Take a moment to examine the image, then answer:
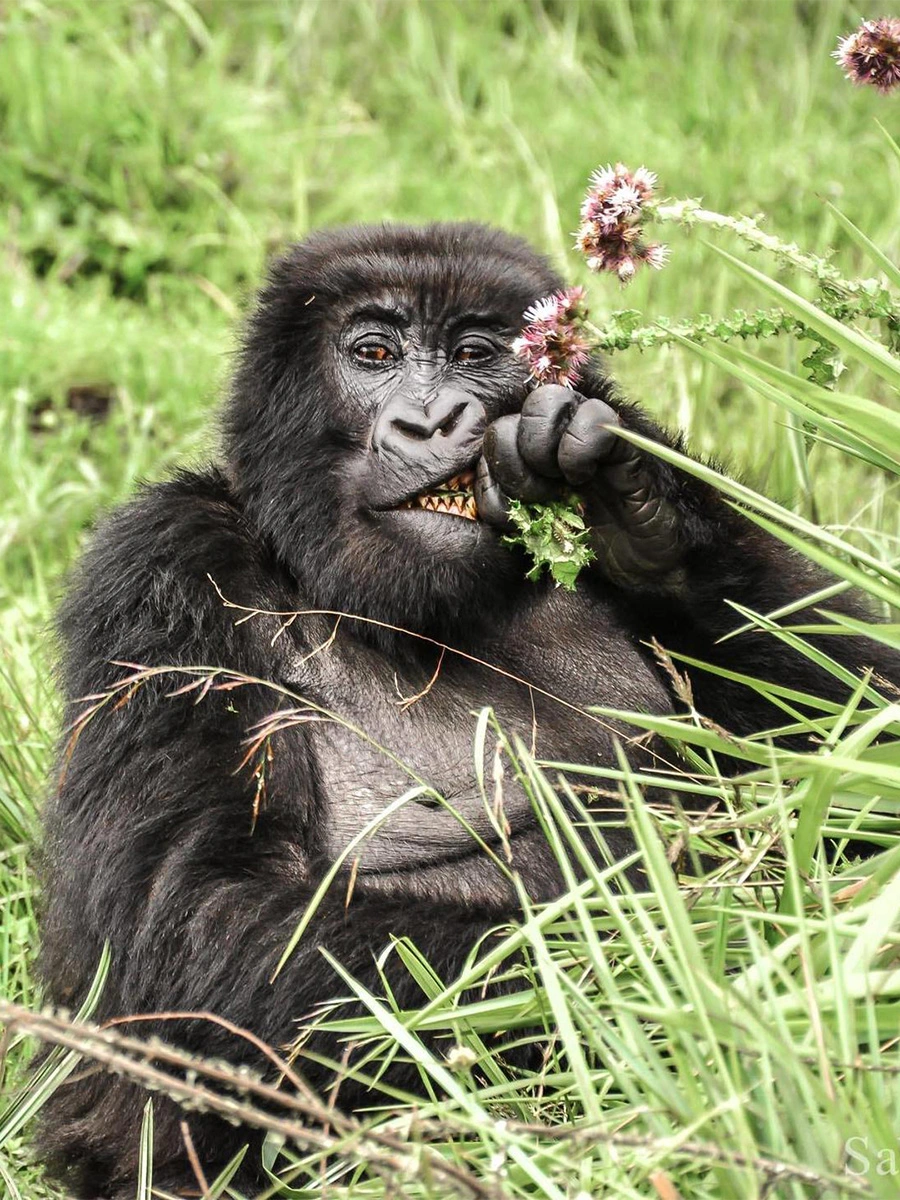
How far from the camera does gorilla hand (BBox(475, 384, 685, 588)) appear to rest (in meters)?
2.70

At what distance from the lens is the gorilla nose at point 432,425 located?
120 inches

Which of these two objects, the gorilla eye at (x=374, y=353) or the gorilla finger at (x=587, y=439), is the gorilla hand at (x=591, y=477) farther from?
the gorilla eye at (x=374, y=353)

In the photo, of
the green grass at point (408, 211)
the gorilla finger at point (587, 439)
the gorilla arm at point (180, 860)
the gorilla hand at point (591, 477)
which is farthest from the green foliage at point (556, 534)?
the gorilla arm at point (180, 860)

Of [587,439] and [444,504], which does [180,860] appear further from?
[587,439]

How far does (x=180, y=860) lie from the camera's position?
2.63 meters

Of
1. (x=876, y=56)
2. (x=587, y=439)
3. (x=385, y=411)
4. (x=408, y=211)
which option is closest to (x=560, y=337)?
(x=587, y=439)

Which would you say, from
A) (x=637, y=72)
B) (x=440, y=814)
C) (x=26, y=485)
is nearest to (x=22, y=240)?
(x=26, y=485)

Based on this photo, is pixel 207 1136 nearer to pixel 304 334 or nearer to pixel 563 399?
pixel 563 399

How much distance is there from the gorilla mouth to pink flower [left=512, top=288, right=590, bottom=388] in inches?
24.1

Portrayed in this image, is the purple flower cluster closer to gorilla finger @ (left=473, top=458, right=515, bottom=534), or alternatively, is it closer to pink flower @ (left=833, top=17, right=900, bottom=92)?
pink flower @ (left=833, top=17, right=900, bottom=92)

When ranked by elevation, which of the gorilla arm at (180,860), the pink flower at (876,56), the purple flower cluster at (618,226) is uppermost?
the pink flower at (876,56)

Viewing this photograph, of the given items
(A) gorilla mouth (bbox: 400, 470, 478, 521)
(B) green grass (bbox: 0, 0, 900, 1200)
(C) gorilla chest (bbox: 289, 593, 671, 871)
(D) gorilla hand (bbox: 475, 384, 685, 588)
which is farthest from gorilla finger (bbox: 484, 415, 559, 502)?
(B) green grass (bbox: 0, 0, 900, 1200)

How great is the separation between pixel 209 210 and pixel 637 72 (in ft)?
7.05

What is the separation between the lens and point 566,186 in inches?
250
